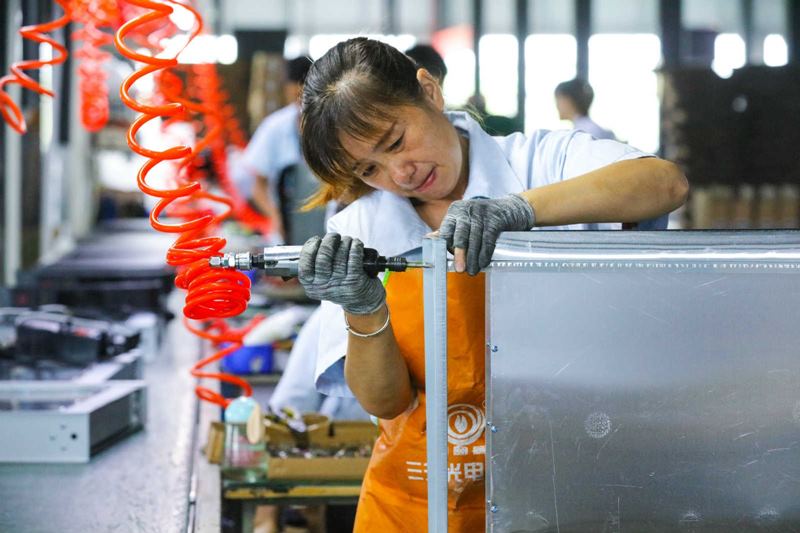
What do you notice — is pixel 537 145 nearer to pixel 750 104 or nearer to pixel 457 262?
pixel 457 262

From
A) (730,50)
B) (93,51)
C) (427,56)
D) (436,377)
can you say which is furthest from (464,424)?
(730,50)

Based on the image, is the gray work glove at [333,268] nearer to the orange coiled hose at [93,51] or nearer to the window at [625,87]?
the orange coiled hose at [93,51]

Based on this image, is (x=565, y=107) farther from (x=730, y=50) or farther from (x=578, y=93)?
(x=730, y=50)

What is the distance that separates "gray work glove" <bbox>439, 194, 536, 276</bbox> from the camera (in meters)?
1.12

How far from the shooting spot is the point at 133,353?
271 cm

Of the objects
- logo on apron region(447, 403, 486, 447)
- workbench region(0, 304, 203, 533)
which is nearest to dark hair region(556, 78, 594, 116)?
workbench region(0, 304, 203, 533)

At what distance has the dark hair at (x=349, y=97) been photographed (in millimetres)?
1387

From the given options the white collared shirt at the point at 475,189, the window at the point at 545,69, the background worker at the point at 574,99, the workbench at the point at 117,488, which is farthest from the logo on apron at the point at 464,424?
the window at the point at 545,69

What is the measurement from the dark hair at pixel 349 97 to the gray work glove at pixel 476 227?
0.27 meters

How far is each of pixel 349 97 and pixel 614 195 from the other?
1.29ft

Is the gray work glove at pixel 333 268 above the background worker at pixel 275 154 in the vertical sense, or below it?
A: below

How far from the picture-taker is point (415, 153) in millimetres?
1416

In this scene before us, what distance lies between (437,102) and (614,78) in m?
9.31

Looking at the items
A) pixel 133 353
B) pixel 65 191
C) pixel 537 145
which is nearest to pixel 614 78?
pixel 65 191
